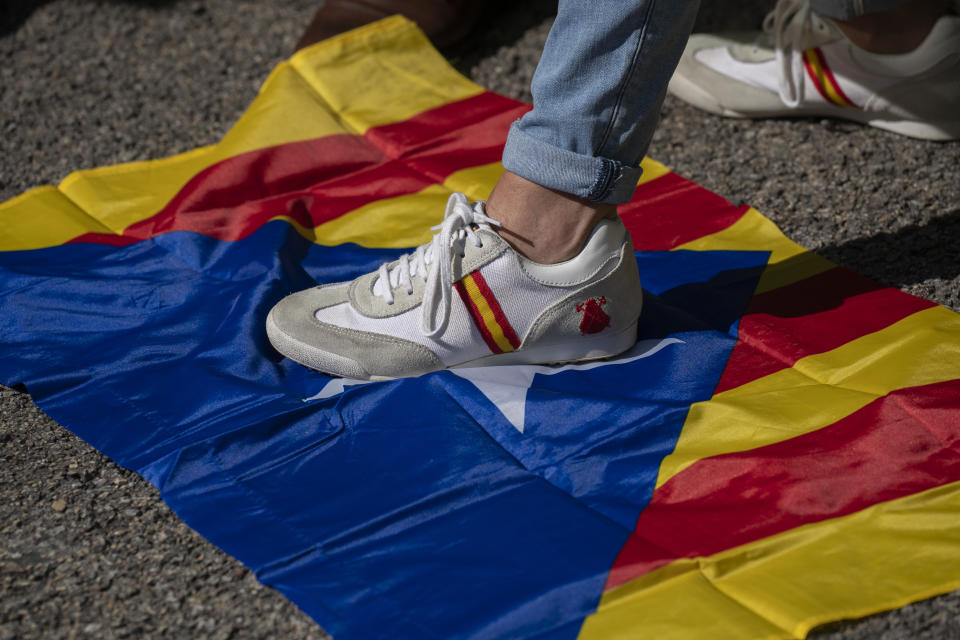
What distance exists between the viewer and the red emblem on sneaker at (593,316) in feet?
3.95

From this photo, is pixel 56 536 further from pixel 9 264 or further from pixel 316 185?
pixel 316 185

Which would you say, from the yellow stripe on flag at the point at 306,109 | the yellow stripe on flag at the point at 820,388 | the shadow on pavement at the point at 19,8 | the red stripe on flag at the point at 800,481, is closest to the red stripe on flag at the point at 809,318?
the yellow stripe on flag at the point at 820,388

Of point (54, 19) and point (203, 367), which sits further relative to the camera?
point (54, 19)

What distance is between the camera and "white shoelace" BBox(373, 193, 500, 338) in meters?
1.18

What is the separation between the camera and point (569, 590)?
95 cm

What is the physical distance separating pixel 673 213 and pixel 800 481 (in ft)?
2.33

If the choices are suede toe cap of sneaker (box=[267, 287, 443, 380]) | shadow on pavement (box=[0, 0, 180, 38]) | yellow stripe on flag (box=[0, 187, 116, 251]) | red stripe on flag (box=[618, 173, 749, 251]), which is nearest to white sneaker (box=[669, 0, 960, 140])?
red stripe on flag (box=[618, 173, 749, 251])

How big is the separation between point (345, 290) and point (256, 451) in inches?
10.9

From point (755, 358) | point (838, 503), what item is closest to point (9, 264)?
point (755, 358)

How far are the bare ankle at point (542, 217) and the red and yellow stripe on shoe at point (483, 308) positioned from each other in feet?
0.23

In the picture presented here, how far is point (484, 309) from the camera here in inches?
47.1

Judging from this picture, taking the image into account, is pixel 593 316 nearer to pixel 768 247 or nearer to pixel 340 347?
pixel 340 347

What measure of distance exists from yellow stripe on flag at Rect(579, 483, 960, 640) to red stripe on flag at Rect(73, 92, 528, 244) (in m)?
1.00

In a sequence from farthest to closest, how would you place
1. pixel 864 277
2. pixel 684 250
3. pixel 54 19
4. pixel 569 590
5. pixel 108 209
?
1. pixel 54 19
2. pixel 108 209
3. pixel 684 250
4. pixel 864 277
5. pixel 569 590
